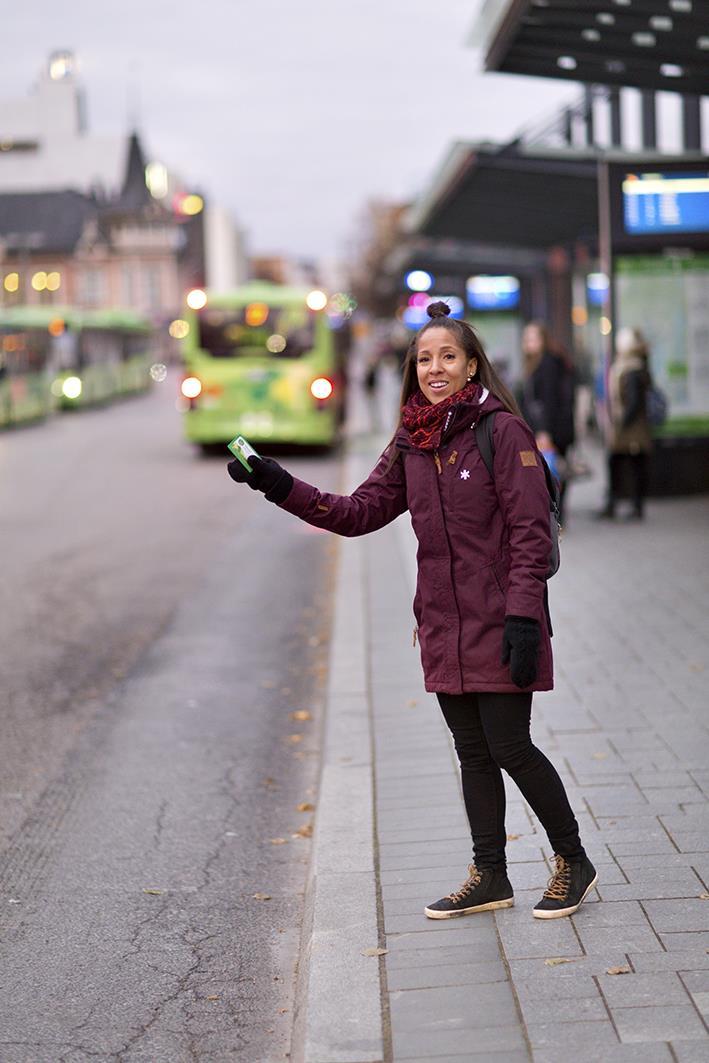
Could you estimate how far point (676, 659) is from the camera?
316 inches

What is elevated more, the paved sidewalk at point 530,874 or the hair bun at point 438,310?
the hair bun at point 438,310

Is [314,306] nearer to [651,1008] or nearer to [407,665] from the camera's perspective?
[407,665]

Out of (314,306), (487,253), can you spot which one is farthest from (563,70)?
(487,253)

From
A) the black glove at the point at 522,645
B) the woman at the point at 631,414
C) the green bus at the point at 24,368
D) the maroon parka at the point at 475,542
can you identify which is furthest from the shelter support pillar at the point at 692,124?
the green bus at the point at 24,368

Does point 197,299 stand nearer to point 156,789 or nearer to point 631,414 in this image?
point 631,414

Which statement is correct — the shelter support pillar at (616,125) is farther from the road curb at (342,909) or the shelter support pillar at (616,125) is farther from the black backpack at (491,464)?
the black backpack at (491,464)

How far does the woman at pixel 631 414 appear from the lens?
1366 centimetres

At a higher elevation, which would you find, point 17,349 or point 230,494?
point 17,349

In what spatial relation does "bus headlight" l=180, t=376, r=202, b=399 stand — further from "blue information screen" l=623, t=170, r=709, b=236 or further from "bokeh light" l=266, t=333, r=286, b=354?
"blue information screen" l=623, t=170, r=709, b=236

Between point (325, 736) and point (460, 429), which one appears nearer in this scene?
point (460, 429)

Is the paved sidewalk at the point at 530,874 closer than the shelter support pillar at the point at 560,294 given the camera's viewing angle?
Yes

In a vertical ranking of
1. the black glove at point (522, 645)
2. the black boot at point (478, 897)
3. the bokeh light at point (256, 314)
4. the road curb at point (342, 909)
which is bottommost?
the road curb at point (342, 909)

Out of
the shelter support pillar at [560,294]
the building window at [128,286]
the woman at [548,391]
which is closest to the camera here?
the woman at [548,391]

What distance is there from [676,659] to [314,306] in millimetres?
19881
